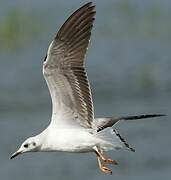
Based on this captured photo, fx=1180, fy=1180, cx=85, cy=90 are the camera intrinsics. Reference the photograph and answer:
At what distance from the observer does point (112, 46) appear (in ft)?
70.7

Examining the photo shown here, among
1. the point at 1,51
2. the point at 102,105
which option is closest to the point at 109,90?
the point at 102,105

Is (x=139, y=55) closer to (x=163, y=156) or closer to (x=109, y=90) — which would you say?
(x=109, y=90)

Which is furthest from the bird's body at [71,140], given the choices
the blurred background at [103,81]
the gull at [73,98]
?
the blurred background at [103,81]

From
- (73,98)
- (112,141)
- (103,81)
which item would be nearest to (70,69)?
(73,98)

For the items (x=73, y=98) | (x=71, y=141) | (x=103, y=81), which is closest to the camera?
(x=71, y=141)

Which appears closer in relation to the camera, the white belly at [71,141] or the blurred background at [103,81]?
the white belly at [71,141]

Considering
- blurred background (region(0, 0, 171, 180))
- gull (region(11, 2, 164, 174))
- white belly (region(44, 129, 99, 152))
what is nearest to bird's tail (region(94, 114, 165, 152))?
gull (region(11, 2, 164, 174))

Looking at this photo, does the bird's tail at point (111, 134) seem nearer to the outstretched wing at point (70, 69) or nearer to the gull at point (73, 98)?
the gull at point (73, 98)

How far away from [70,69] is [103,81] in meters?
8.07

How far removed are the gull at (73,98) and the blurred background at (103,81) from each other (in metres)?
5.32

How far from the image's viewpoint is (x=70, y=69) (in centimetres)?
1120

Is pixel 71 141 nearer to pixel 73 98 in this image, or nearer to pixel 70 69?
pixel 73 98

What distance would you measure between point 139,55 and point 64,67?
982 cm

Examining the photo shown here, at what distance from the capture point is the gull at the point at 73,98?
36.5ft
